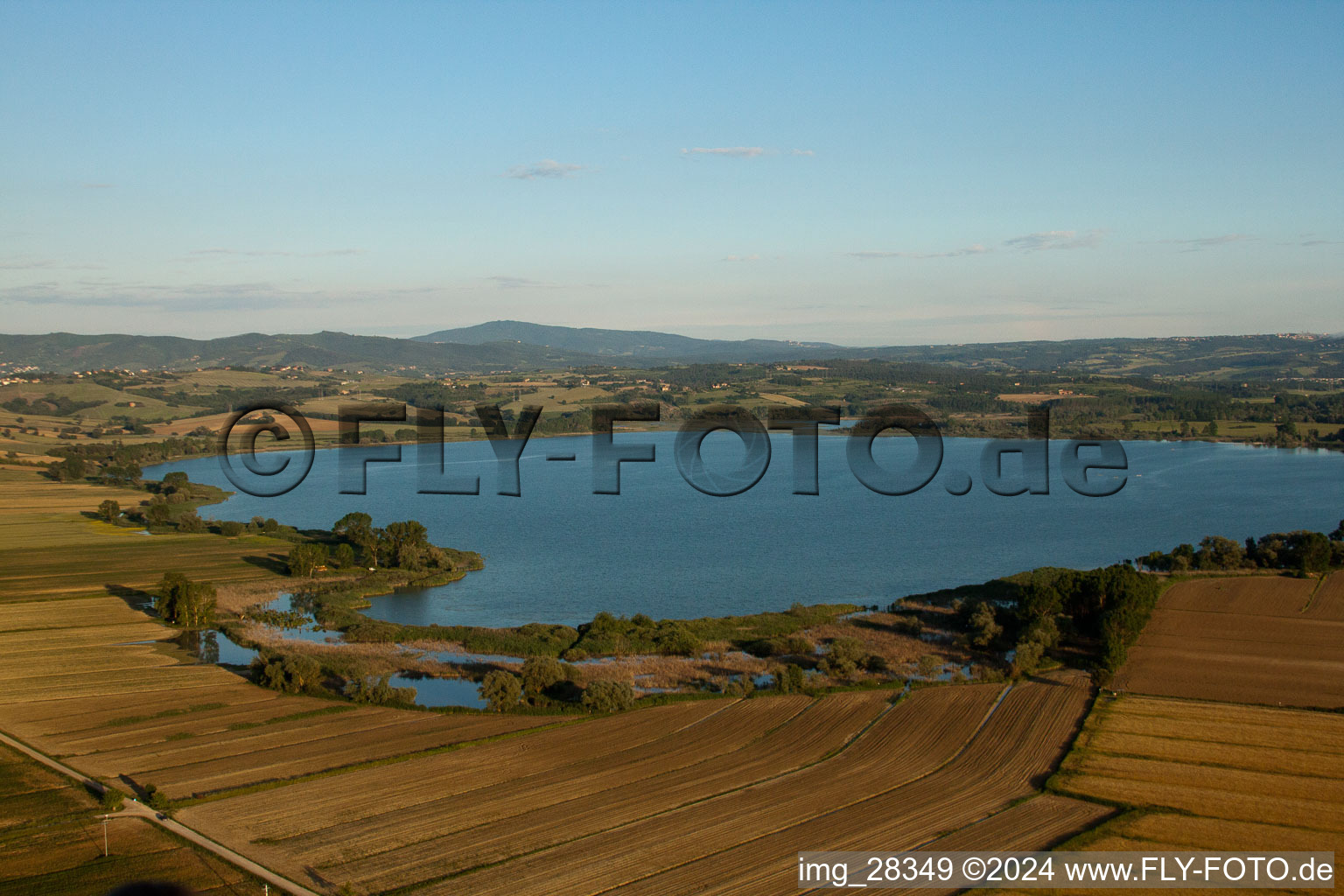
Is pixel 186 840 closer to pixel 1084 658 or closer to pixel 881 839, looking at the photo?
pixel 881 839

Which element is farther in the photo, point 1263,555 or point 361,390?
point 361,390

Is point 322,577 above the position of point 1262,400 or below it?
below

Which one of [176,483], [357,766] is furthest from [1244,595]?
[176,483]

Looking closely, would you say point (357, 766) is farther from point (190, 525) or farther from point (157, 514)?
point (157, 514)

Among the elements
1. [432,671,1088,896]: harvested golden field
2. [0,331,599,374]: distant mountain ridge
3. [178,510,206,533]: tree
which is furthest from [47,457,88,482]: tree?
[0,331,599,374]: distant mountain ridge

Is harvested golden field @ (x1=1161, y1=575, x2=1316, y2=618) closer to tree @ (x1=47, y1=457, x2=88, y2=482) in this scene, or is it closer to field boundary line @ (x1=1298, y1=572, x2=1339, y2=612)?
field boundary line @ (x1=1298, y1=572, x2=1339, y2=612)

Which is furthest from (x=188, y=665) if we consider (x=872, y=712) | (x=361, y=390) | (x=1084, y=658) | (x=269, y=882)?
(x=361, y=390)
